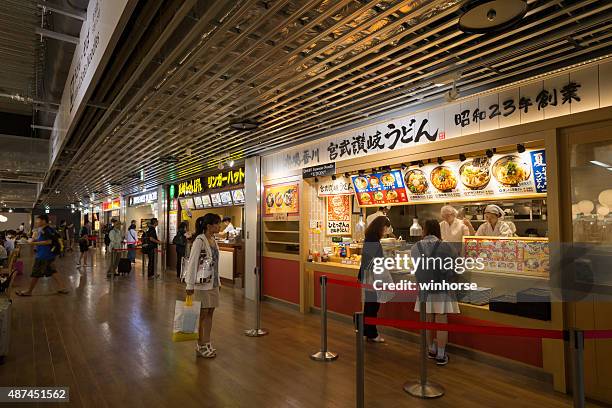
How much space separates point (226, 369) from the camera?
4211 mm

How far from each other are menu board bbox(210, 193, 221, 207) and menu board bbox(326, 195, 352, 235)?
4.46 m

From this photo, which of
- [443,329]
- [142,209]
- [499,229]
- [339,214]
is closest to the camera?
[443,329]

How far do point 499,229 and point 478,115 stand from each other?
1902 mm

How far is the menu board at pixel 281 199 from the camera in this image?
7516mm

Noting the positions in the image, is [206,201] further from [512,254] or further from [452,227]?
[512,254]

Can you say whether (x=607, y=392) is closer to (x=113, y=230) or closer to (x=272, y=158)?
(x=272, y=158)

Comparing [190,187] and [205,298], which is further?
[190,187]

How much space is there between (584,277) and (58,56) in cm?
834

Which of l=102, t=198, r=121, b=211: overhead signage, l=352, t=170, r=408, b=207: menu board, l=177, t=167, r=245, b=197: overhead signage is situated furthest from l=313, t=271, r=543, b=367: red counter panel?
l=102, t=198, r=121, b=211: overhead signage

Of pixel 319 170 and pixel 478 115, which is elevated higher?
pixel 478 115

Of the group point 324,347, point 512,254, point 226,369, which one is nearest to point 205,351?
point 226,369

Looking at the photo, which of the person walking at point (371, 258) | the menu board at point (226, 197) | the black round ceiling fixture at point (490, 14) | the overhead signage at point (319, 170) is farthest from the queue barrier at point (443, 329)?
the menu board at point (226, 197)

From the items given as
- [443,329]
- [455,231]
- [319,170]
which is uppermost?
[319,170]

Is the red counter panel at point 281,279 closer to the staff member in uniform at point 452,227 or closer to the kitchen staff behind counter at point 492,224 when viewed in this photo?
the staff member in uniform at point 452,227
